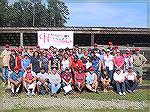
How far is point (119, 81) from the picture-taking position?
499 inches

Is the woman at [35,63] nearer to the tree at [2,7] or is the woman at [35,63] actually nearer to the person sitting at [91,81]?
the person sitting at [91,81]

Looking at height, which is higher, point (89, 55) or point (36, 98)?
point (89, 55)

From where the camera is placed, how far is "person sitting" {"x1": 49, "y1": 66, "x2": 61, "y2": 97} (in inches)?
471

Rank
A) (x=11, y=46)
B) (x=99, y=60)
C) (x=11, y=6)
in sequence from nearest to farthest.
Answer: (x=11, y=6), (x=11, y=46), (x=99, y=60)

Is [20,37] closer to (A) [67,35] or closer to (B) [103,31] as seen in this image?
(A) [67,35]

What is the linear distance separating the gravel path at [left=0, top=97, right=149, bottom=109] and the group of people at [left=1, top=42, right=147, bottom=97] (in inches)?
23.6

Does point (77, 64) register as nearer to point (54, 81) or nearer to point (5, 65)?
point (54, 81)

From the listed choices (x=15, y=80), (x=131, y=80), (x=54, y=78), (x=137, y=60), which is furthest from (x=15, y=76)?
(x=137, y=60)

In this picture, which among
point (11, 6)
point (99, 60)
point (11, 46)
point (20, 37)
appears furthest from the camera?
point (99, 60)

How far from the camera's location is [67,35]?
11.7 metres

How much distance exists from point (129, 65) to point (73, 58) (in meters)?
1.94

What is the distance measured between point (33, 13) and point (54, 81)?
234 centimetres

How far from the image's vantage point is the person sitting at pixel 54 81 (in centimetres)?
1197

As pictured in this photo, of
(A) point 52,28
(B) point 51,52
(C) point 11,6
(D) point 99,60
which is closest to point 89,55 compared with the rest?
(D) point 99,60
